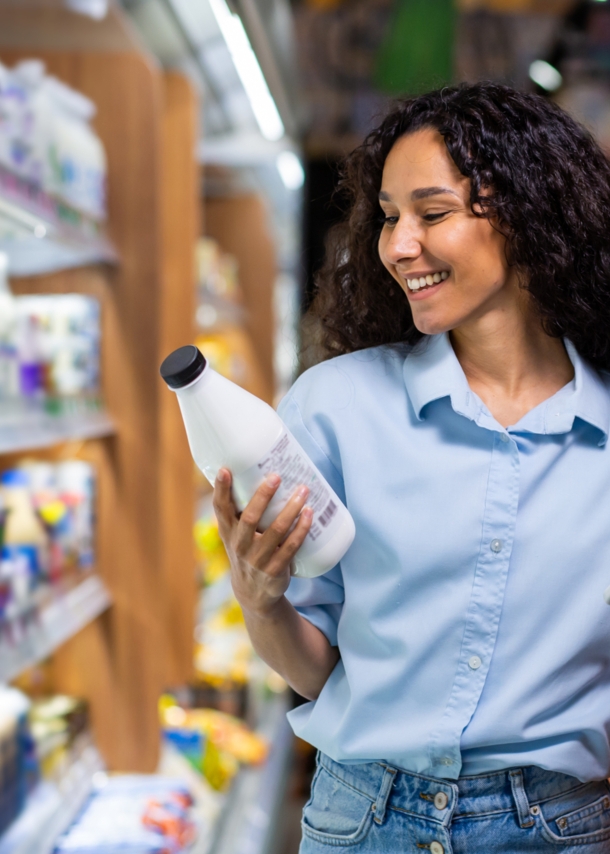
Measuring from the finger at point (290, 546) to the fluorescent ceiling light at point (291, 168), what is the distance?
9.52 ft

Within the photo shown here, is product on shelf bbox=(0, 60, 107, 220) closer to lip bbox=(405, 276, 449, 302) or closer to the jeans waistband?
lip bbox=(405, 276, 449, 302)

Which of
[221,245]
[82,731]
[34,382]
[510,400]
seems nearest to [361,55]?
[221,245]

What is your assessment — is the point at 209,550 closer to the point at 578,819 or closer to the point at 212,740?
the point at 212,740

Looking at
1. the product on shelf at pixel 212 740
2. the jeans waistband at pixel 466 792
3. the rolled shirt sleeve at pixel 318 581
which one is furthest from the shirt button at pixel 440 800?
the product on shelf at pixel 212 740

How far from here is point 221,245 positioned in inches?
197

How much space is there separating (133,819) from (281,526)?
5.29 ft

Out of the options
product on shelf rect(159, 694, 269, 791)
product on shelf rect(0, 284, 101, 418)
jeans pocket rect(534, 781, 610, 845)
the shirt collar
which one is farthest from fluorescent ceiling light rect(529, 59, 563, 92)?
jeans pocket rect(534, 781, 610, 845)

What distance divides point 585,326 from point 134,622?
183 cm

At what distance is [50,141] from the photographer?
2.07 m

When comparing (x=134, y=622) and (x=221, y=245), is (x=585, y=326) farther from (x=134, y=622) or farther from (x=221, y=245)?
(x=221, y=245)

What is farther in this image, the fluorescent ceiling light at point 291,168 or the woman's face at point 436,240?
A: the fluorescent ceiling light at point 291,168

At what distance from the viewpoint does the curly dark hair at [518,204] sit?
3.77 feet

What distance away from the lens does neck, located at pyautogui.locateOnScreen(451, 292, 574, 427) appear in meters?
1.21

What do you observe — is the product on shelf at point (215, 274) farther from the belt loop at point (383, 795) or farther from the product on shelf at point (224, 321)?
the belt loop at point (383, 795)
